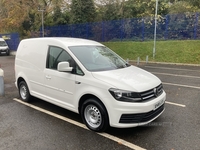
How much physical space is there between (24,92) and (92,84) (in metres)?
2.94

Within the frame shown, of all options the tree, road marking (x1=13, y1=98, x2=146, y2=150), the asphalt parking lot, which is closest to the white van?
road marking (x1=13, y1=98, x2=146, y2=150)

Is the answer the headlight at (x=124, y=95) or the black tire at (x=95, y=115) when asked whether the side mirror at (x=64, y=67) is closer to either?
the black tire at (x=95, y=115)

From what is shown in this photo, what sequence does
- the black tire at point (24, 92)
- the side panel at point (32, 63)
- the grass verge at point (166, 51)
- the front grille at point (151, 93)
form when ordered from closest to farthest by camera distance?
1. the front grille at point (151, 93)
2. the side panel at point (32, 63)
3. the black tire at point (24, 92)
4. the grass verge at point (166, 51)

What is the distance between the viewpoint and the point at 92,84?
3.76m

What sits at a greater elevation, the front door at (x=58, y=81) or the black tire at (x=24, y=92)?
the front door at (x=58, y=81)

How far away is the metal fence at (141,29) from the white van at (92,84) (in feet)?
44.2

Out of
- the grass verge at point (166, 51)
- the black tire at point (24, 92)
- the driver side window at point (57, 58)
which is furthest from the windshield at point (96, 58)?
the grass verge at point (166, 51)

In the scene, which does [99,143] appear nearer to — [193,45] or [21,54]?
[21,54]

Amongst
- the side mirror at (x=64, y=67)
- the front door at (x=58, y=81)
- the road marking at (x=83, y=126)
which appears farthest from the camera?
the front door at (x=58, y=81)

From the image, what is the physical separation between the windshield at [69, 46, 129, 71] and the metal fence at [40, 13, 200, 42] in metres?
13.3

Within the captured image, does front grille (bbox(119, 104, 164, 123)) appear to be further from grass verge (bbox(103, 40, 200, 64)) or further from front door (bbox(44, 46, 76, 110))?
grass verge (bbox(103, 40, 200, 64))

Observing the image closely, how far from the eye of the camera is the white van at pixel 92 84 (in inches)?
138

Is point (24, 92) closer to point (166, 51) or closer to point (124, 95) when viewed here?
point (124, 95)

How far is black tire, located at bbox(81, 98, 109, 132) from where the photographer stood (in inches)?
145
